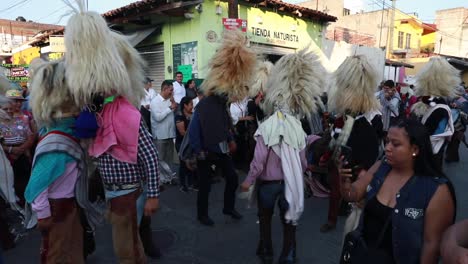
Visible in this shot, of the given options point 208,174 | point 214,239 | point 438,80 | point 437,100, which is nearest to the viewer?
point 214,239

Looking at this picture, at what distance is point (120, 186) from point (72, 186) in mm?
392

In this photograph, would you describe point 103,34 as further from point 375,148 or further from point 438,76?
point 438,76

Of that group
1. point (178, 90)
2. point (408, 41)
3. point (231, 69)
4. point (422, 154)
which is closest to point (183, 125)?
point (231, 69)

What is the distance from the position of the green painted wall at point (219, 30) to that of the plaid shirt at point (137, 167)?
19.1ft

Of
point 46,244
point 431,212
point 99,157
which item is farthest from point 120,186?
point 431,212

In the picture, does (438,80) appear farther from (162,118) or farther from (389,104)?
(162,118)

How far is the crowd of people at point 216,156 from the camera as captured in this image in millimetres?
1833

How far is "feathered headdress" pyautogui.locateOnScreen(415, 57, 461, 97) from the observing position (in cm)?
449

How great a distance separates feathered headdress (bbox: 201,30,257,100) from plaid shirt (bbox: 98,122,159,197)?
5.46 feet

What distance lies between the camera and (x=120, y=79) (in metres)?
2.10

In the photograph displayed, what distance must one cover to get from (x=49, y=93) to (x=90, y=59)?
0.42 m

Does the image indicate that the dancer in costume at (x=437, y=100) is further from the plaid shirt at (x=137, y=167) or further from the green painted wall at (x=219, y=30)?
Result: the plaid shirt at (x=137, y=167)

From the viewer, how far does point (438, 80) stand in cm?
452

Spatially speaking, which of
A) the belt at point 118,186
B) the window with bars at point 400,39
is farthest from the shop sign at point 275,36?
the window with bars at point 400,39
